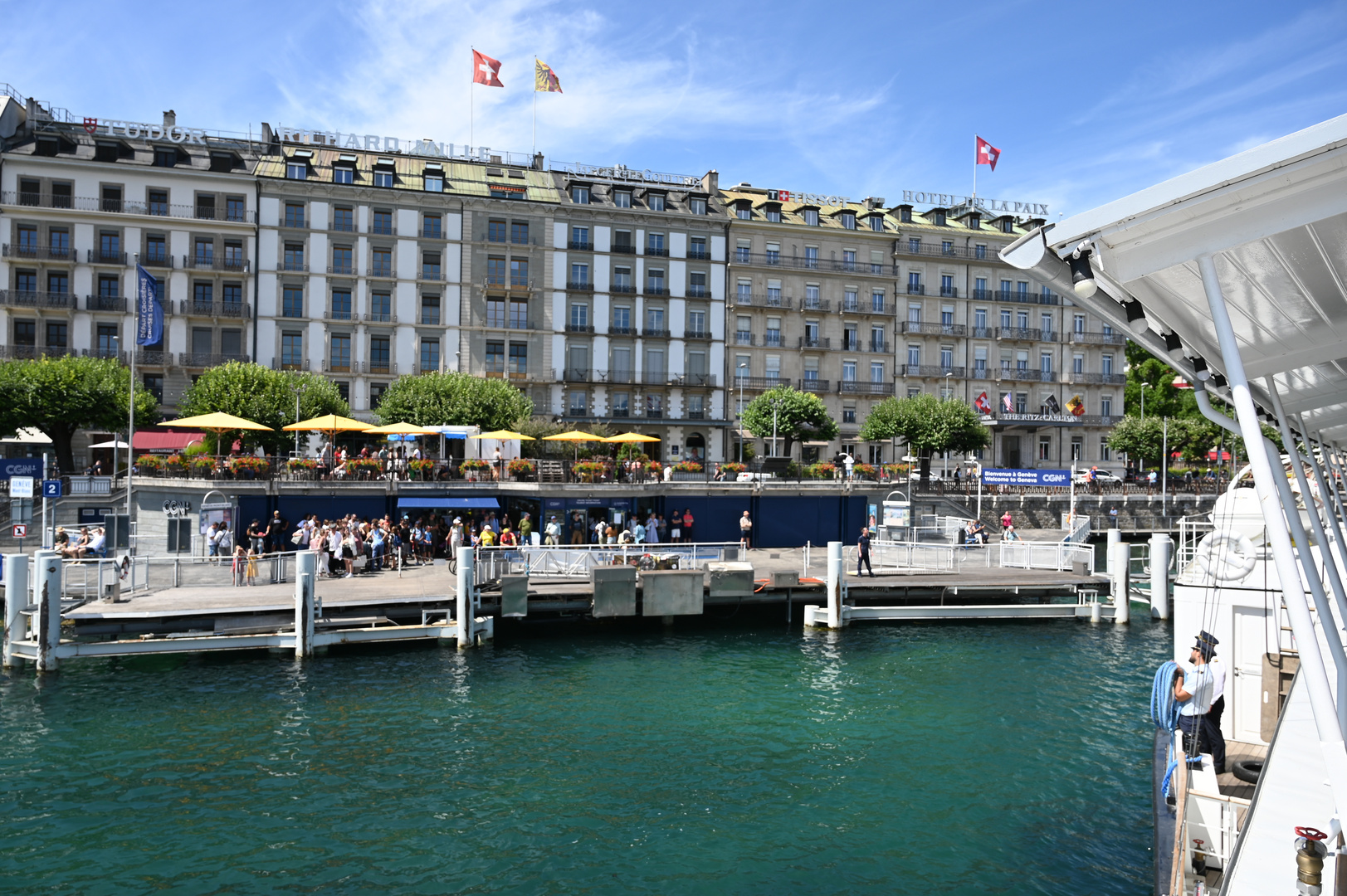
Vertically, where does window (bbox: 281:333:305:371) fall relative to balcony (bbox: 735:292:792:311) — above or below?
below

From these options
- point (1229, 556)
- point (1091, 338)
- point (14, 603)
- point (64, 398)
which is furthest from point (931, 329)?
point (14, 603)

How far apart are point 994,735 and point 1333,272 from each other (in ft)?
42.7

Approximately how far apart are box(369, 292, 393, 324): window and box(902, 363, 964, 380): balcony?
111 ft

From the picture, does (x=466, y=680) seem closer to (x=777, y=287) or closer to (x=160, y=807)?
(x=160, y=807)

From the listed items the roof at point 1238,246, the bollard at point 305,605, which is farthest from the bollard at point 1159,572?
the roof at point 1238,246

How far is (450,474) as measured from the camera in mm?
32531

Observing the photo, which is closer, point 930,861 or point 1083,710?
point 930,861

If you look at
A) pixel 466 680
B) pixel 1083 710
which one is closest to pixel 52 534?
pixel 466 680

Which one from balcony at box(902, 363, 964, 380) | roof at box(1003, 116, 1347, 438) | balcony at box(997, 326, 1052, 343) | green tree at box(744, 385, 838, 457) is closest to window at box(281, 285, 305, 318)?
green tree at box(744, 385, 838, 457)

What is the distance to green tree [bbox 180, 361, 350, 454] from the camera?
42562 mm

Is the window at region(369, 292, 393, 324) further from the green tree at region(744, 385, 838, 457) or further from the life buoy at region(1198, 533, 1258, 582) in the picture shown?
the life buoy at region(1198, 533, 1258, 582)

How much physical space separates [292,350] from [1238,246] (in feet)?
177

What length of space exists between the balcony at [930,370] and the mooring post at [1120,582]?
37.1 meters

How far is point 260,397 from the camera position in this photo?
42.8 meters
